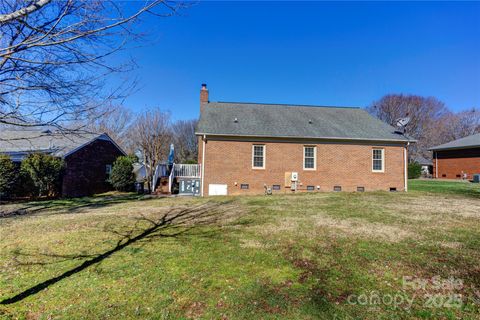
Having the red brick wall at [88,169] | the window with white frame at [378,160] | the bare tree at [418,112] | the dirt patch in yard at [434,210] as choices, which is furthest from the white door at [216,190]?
the bare tree at [418,112]

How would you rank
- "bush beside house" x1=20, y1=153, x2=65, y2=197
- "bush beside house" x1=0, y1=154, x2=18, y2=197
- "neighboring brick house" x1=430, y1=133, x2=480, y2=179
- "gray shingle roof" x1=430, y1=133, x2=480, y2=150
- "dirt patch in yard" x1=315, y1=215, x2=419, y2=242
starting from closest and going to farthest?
"dirt patch in yard" x1=315, y1=215, x2=419, y2=242
"bush beside house" x1=0, y1=154, x2=18, y2=197
"bush beside house" x1=20, y1=153, x2=65, y2=197
"gray shingle roof" x1=430, y1=133, x2=480, y2=150
"neighboring brick house" x1=430, y1=133, x2=480, y2=179

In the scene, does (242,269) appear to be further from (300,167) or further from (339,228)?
(300,167)

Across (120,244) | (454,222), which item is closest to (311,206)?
(454,222)

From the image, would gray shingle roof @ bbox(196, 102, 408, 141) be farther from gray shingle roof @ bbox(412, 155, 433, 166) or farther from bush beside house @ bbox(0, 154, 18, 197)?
gray shingle roof @ bbox(412, 155, 433, 166)

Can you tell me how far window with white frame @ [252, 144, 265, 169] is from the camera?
14.9 meters

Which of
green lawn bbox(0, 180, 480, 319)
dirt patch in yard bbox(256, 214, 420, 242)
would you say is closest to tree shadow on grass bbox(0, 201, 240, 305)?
green lawn bbox(0, 180, 480, 319)

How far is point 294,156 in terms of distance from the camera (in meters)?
15.1

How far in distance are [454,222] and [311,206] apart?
4426mm

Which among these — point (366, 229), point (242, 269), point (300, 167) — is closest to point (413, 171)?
point (300, 167)

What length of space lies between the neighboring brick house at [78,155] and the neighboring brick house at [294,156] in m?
6.70

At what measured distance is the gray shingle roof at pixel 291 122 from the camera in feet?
49.5

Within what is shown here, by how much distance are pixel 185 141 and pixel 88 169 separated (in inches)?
999

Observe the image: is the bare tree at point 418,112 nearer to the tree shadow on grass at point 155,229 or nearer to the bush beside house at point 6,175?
the tree shadow on grass at point 155,229

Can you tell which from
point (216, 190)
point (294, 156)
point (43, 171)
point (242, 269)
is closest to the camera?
point (242, 269)
